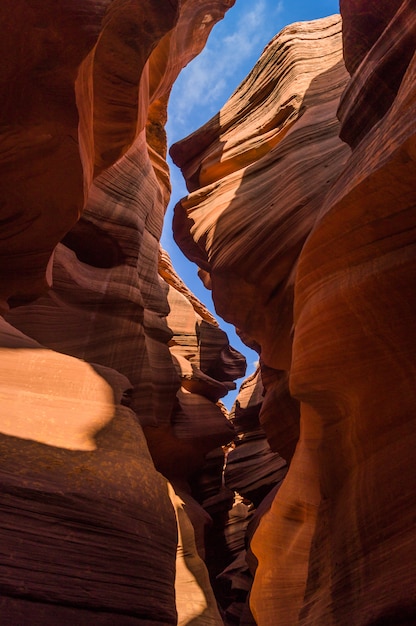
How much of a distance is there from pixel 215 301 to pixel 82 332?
2068 millimetres

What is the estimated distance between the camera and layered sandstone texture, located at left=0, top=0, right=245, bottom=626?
8.49 ft

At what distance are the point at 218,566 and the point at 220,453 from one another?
2590 millimetres

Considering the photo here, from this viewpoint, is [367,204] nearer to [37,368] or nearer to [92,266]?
[37,368]

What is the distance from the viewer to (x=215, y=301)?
25.5 feet

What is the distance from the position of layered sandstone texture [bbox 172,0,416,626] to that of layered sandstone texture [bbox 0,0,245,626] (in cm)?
131

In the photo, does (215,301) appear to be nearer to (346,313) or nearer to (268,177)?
(268,177)

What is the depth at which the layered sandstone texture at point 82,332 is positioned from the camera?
8.49 ft

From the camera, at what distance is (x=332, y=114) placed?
22.7ft

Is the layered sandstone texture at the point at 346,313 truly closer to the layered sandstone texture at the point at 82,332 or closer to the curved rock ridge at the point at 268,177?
the curved rock ridge at the point at 268,177

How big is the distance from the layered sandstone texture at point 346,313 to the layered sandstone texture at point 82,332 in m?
1.31

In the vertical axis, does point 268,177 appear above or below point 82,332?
above

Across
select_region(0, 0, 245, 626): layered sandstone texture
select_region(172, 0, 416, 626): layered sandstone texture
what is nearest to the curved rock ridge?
select_region(172, 0, 416, 626): layered sandstone texture

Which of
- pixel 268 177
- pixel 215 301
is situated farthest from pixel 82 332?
pixel 268 177

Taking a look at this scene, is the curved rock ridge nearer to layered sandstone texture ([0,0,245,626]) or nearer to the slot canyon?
the slot canyon
